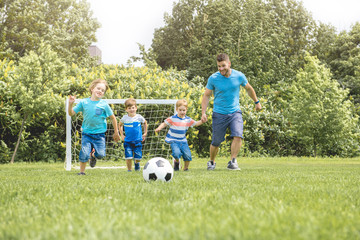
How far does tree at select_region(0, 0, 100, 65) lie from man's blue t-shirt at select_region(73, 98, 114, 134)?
20.3m

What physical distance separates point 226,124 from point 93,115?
2.69 metres

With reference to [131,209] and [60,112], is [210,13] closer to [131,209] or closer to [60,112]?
[60,112]

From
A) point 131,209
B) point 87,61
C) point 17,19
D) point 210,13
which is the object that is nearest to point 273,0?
point 210,13

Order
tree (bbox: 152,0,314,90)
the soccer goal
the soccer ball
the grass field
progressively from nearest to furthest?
the grass field → the soccer ball → the soccer goal → tree (bbox: 152,0,314,90)

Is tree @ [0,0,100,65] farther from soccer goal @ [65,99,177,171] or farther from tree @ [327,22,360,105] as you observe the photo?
→ tree @ [327,22,360,105]

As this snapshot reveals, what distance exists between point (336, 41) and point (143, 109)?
79.7ft

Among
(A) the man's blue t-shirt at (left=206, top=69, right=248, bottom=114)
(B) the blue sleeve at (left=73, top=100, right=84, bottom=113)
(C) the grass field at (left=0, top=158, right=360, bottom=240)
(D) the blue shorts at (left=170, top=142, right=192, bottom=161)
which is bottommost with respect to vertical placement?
(C) the grass field at (left=0, top=158, right=360, bottom=240)

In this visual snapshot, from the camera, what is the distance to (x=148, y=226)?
84.0 inches

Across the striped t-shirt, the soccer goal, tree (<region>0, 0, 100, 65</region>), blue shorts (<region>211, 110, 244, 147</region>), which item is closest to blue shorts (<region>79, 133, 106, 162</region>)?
the striped t-shirt

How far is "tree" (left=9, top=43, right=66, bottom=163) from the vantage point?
967 centimetres

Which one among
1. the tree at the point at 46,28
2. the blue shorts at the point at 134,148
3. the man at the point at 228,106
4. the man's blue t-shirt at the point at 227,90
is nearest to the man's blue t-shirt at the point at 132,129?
the blue shorts at the point at 134,148

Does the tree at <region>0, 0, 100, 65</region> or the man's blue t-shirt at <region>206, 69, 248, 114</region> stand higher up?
the tree at <region>0, 0, 100, 65</region>

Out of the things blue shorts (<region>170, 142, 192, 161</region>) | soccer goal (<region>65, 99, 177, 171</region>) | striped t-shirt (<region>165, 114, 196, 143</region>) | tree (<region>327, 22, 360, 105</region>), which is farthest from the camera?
tree (<region>327, 22, 360, 105</region>)

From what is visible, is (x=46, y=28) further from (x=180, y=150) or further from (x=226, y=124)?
(x=226, y=124)
